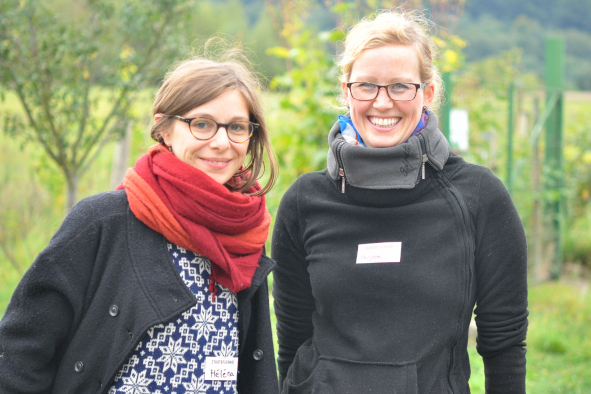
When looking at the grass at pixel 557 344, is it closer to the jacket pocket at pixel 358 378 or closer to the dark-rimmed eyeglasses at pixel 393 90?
the jacket pocket at pixel 358 378

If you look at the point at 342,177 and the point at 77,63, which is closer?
the point at 342,177

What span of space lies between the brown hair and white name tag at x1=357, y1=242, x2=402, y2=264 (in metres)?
0.42

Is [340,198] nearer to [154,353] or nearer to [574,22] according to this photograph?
[154,353]

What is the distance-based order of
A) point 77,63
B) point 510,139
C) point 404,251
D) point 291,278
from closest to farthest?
point 404,251
point 291,278
point 77,63
point 510,139

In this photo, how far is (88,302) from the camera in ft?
6.09

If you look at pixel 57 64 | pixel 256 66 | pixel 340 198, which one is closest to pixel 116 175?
pixel 57 64

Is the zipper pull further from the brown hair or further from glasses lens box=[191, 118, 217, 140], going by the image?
glasses lens box=[191, 118, 217, 140]

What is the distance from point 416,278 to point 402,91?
0.61m

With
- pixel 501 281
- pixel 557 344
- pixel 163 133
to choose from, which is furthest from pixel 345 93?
pixel 557 344

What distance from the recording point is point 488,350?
6.75 ft

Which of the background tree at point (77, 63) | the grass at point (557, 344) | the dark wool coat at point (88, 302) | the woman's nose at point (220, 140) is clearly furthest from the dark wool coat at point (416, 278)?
the background tree at point (77, 63)

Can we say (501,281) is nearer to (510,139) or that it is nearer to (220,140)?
(220,140)

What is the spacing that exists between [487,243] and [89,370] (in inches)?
49.6

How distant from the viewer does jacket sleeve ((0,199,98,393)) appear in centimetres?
177
